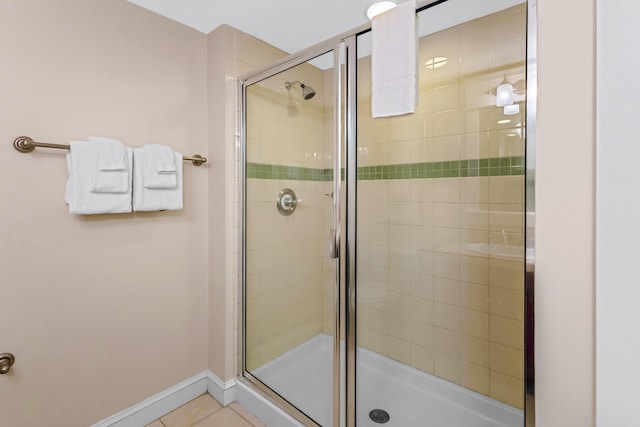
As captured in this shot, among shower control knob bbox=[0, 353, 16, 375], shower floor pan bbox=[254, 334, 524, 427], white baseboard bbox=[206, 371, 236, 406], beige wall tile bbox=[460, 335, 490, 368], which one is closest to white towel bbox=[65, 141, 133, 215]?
shower control knob bbox=[0, 353, 16, 375]

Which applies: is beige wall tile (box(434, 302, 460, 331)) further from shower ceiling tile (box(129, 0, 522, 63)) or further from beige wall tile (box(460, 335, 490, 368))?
shower ceiling tile (box(129, 0, 522, 63))

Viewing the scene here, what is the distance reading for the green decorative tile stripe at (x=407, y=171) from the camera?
4.75 feet

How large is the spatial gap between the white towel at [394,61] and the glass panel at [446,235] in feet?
0.34

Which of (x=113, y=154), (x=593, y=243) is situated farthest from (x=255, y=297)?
(x=593, y=243)

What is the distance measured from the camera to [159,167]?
60.3 inches

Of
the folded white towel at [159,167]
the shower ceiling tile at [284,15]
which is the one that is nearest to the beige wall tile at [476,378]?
Result: the shower ceiling tile at [284,15]

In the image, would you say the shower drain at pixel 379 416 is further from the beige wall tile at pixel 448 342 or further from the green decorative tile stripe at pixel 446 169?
the green decorative tile stripe at pixel 446 169

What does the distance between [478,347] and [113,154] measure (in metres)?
2.07

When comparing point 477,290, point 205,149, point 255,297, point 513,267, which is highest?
point 205,149

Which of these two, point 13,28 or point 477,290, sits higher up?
point 13,28

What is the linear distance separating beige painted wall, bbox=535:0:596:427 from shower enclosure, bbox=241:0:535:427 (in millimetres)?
420

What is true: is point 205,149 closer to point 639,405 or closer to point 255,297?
point 255,297

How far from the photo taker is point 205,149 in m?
1.87

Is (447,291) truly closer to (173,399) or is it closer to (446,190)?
(446,190)
